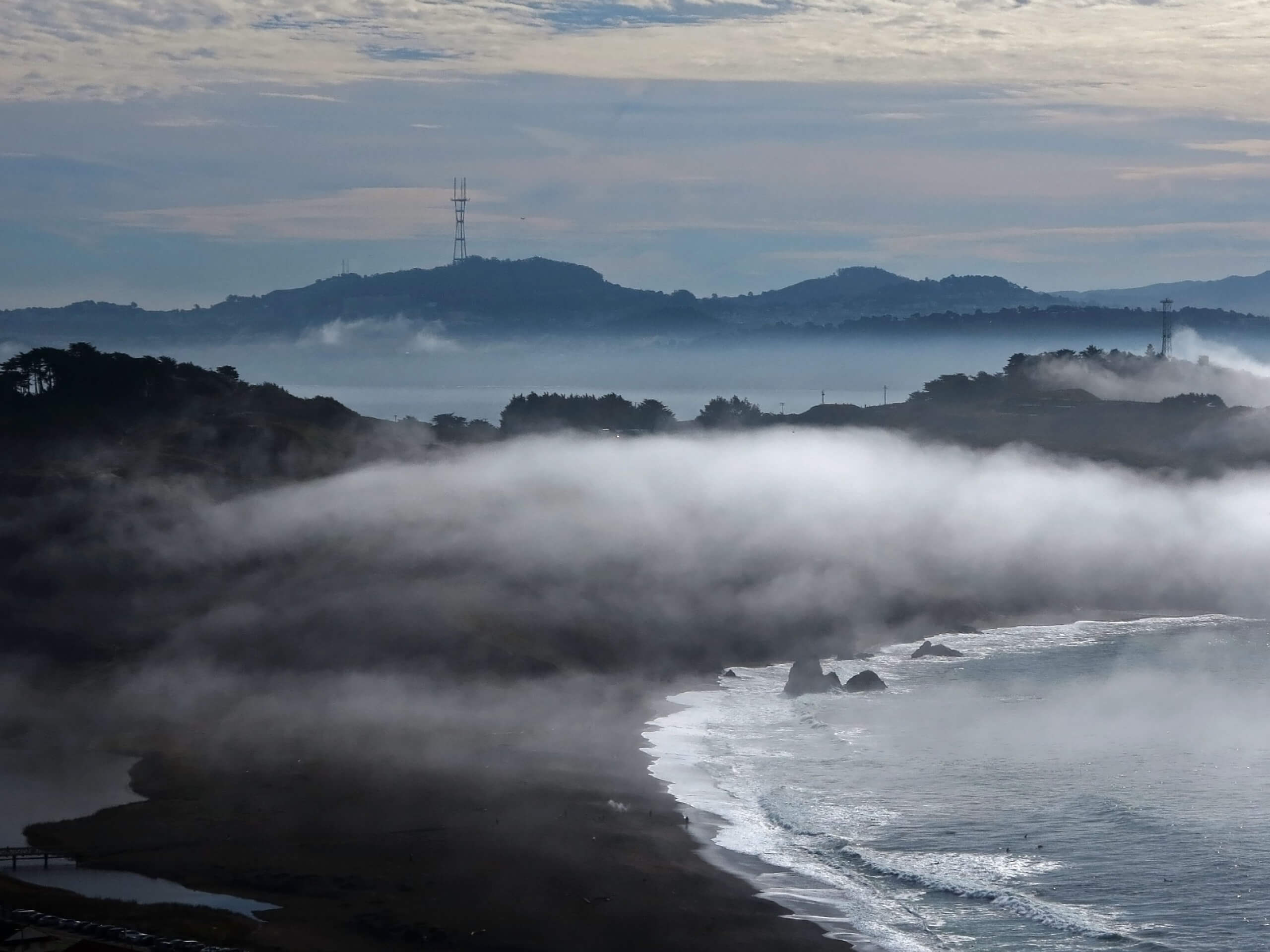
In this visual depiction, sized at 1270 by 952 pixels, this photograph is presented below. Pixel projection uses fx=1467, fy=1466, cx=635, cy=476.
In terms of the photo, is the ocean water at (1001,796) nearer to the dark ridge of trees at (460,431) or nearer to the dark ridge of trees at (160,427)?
the dark ridge of trees at (160,427)

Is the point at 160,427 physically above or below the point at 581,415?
below

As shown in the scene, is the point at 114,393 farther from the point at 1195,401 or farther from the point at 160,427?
the point at 1195,401

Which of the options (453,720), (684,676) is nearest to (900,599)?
(684,676)

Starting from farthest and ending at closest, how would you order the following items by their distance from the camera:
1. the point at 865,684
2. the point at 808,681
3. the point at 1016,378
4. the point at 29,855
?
1. the point at 1016,378
2. the point at 865,684
3. the point at 808,681
4. the point at 29,855

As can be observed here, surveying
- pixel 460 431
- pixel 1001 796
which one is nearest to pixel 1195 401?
pixel 460 431

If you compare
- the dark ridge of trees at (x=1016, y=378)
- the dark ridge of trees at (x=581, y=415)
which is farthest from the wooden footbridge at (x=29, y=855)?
the dark ridge of trees at (x=1016, y=378)

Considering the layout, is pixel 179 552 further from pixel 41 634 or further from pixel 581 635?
pixel 581 635

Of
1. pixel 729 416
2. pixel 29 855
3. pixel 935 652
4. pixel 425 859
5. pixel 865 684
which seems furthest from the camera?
pixel 729 416

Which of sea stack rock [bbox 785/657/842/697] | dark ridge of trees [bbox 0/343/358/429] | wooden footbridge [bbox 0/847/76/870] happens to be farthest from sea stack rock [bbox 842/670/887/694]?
dark ridge of trees [bbox 0/343/358/429]
